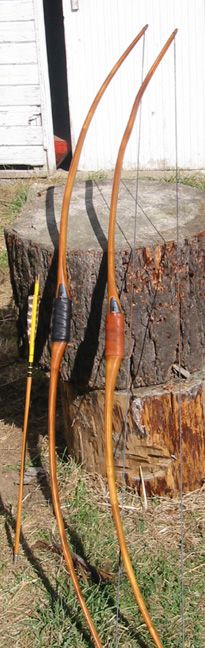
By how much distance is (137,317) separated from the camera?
2.88 m

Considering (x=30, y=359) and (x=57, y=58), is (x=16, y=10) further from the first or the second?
(x=30, y=359)

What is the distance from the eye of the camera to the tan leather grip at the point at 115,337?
8.52ft

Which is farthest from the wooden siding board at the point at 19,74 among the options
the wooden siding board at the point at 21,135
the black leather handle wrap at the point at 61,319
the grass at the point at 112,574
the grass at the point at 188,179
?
the black leather handle wrap at the point at 61,319

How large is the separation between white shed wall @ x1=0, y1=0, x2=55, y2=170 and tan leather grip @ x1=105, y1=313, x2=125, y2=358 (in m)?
4.27

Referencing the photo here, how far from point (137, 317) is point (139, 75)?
12.5 feet

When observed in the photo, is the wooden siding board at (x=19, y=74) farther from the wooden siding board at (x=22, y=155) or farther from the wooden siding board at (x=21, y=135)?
the wooden siding board at (x=22, y=155)

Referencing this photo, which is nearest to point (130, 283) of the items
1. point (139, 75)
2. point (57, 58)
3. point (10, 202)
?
point (10, 202)

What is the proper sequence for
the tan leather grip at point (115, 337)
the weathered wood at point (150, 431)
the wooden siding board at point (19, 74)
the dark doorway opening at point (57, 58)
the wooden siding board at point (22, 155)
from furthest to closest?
the dark doorway opening at point (57, 58), the wooden siding board at point (22, 155), the wooden siding board at point (19, 74), the weathered wood at point (150, 431), the tan leather grip at point (115, 337)

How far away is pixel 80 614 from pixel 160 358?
81cm

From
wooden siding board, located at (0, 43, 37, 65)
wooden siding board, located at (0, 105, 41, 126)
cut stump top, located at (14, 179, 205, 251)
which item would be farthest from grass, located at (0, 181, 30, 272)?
cut stump top, located at (14, 179, 205, 251)

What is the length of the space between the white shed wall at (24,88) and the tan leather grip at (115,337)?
427 centimetres

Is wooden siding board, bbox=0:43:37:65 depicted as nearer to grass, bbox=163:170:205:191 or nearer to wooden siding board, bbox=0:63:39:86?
wooden siding board, bbox=0:63:39:86

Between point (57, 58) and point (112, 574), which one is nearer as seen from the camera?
point (112, 574)

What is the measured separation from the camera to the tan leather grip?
2.60 metres
